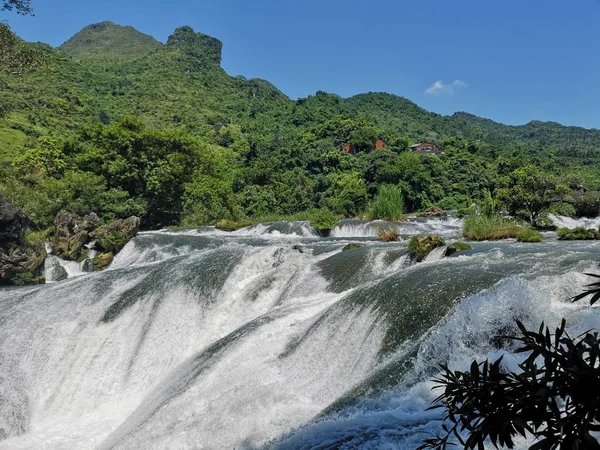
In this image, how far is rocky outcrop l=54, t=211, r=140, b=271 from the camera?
22234mm

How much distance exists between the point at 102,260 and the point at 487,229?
Answer: 18041mm

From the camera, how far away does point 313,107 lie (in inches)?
3775

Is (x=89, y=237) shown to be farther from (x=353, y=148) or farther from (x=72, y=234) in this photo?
(x=353, y=148)

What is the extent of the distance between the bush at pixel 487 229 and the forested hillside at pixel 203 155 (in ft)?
29.2

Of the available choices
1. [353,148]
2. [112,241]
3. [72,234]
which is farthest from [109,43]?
[112,241]

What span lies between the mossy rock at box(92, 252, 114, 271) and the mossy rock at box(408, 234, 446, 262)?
15967mm

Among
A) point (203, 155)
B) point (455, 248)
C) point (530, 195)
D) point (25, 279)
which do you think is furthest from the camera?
point (203, 155)

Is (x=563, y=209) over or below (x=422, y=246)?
over

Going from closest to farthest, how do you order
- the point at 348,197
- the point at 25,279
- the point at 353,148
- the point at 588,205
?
the point at 25,279 → the point at 588,205 → the point at 348,197 → the point at 353,148

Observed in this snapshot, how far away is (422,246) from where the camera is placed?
12195 millimetres

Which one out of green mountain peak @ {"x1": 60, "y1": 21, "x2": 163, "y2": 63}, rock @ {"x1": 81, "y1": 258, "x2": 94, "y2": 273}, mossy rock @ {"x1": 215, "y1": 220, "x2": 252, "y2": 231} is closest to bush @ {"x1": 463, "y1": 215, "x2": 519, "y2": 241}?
mossy rock @ {"x1": 215, "y1": 220, "x2": 252, "y2": 231}

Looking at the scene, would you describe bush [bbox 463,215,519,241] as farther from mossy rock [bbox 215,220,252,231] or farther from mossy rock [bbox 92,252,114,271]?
mossy rock [bbox 92,252,114,271]

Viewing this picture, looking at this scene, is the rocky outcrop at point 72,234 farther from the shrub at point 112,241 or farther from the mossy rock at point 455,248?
the mossy rock at point 455,248

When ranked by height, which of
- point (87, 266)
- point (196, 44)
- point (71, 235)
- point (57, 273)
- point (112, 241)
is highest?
point (196, 44)
